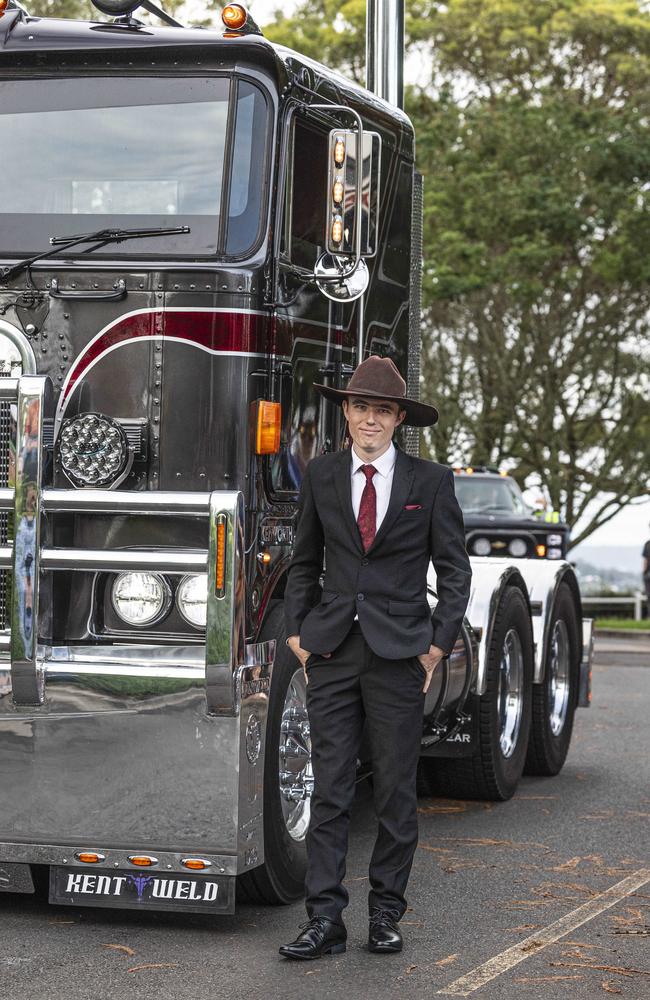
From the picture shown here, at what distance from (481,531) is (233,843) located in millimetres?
16348

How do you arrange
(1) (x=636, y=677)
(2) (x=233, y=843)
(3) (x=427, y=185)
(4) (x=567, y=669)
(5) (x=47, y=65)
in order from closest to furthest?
(2) (x=233, y=843) → (5) (x=47, y=65) → (4) (x=567, y=669) → (1) (x=636, y=677) → (3) (x=427, y=185)

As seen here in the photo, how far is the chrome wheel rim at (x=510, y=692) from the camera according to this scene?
928 centimetres

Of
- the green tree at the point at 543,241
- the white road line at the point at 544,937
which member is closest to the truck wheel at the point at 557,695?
the white road line at the point at 544,937

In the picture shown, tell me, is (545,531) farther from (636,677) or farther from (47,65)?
(47,65)

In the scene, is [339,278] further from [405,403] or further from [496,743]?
[496,743]

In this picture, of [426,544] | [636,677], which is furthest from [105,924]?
[636,677]

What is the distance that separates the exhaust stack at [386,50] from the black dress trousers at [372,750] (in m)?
4.13

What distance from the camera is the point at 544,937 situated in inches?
242

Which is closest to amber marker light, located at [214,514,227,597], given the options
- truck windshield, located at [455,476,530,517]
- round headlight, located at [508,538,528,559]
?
round headlight, located at [508,538,528,559]

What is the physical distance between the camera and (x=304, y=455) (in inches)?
270

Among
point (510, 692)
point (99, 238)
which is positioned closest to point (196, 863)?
point (99, 238)

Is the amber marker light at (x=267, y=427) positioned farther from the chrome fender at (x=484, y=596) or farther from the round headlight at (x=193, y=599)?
the chrome fender at (x=484, y=596)

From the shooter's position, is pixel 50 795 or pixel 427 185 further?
pixel 427 185

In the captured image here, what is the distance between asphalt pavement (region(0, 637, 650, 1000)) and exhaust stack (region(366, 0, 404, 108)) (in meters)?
3.97
